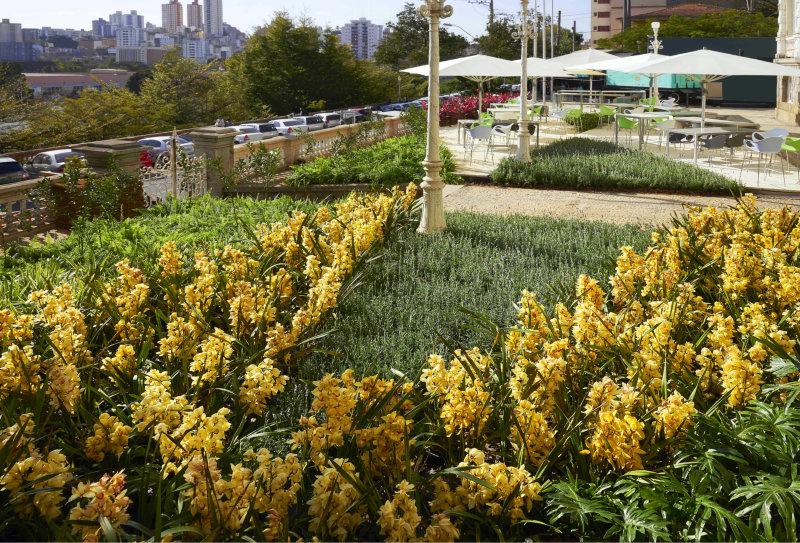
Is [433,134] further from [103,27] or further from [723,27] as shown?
[103,27]

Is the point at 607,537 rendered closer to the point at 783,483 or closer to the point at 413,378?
the point at 783,483

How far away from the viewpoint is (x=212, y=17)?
183000 mm

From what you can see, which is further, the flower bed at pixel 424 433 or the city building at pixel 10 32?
the city building at pixel 10 32

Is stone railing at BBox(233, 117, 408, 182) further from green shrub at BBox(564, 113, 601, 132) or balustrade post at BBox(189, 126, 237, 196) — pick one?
green shrub at BBox(564, 113, 601, 132)

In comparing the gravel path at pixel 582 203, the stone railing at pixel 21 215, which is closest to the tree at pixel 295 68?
the gravel path at pixel 582 203

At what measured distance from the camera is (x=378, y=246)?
901 centimetres

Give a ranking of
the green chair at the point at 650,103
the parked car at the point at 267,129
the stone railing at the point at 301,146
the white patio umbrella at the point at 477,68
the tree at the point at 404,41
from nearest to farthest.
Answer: the stone railing at the point at 301,146 < the white patio umbrella at the point at 477,68 < the green chair at the point at 650,103 < the parked car at the point at 267,129 < the tree at the point at 404,41

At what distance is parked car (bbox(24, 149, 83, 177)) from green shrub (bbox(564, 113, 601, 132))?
1825 centimetres

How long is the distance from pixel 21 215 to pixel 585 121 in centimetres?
2266

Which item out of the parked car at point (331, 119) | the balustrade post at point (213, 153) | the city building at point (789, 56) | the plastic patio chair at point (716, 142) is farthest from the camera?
Result: the parked car at point (331, 119)

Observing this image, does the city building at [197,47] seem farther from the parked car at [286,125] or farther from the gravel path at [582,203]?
the gravel path at [582,203]

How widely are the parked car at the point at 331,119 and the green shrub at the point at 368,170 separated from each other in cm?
2669

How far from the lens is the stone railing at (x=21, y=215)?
45.4 feet

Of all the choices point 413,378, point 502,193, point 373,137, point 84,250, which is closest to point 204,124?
point 373,137
